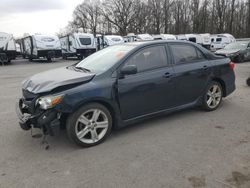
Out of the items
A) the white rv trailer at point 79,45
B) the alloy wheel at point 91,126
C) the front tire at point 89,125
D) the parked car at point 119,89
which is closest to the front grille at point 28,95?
the parked car at point 119,89

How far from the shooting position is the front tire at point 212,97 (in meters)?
5.25

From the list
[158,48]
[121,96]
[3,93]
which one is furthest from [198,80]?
[3,93]

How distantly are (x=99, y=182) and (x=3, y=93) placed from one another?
6324 mm

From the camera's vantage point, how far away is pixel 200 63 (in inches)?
199

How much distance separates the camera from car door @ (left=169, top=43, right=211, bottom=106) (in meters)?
4.72

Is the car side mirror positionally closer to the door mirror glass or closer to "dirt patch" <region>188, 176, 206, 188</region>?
the door mirror glass

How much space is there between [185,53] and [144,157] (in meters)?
2.47

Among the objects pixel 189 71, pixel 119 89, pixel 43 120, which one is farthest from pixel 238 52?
pixel 43 120

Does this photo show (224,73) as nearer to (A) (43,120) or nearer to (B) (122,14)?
(A) (43,120)

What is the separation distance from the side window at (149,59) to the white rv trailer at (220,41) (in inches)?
993

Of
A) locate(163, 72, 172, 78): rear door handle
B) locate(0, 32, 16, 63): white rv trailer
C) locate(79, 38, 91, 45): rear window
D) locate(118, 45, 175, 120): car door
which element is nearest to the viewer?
locate(118, 45, 175, 120): car door

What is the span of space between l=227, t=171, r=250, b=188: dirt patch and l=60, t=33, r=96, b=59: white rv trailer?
21.3m

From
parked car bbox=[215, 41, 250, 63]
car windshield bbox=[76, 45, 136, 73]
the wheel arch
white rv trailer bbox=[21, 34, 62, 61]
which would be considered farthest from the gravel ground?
white rv trailer bbox=[21, 34, 62, 61]

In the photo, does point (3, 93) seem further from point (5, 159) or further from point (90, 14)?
point (90, 14)
